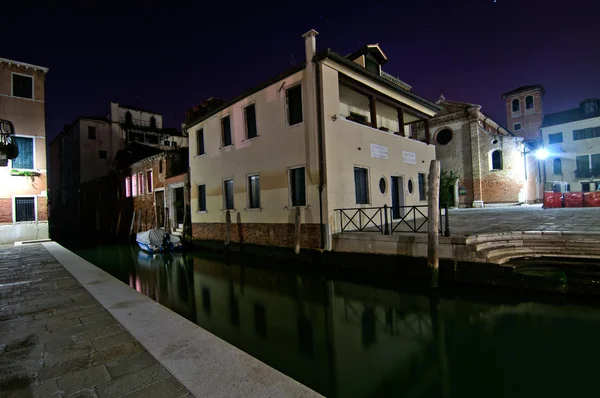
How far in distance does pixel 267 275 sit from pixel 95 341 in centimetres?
627

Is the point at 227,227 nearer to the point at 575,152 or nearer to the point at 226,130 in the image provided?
the point at 226,130

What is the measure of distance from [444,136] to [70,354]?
2667 cm

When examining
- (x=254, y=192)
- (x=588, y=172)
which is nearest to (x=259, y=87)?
(x=254, y=192)

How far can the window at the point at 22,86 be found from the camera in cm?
1444

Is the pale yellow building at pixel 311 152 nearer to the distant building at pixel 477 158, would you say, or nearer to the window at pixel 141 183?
the window at pixel 141 183

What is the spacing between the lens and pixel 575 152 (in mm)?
27516

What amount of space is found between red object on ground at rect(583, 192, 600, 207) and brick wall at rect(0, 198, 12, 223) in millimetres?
27604

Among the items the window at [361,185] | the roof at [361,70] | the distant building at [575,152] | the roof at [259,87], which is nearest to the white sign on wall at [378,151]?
the window at [361,185]

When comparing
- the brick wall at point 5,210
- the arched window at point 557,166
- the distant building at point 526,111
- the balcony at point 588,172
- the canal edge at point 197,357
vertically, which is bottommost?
the canal edge at point 197,357

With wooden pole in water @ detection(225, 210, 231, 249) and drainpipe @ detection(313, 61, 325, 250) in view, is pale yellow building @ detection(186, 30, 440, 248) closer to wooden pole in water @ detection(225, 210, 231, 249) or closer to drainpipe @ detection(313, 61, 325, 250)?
drainpipe @ detection(313, 61, 325, 250)

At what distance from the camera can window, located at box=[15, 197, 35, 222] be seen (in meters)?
14.1

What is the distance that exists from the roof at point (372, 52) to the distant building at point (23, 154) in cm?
1524

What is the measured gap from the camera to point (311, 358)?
4152 mm

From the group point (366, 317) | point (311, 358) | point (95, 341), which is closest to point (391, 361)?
point (311, 358)
